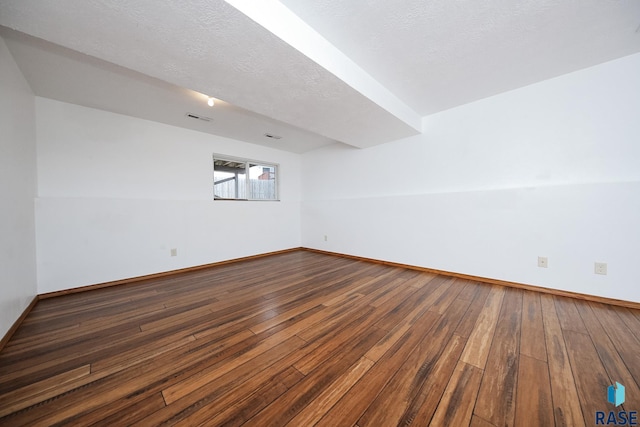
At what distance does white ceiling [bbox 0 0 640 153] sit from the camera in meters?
1.30

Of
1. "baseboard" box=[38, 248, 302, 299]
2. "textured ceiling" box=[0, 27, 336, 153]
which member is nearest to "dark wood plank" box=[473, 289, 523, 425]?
"textured ceiling" box=[0, 27, 336, 153]

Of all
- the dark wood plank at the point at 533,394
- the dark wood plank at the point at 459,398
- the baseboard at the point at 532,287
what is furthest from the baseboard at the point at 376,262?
the dark wood plank at the point at 459,398

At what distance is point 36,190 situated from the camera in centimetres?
233

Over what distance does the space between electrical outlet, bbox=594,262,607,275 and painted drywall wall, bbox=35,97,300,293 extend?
4724 millimetres

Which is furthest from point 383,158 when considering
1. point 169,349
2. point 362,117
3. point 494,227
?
point 169,349

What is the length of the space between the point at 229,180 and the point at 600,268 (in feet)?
17.0

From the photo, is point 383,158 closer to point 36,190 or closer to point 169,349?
point 169,349

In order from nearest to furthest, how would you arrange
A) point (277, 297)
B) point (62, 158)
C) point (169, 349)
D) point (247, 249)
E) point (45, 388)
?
point (45, 388) → point (169, 349) → point (277, 297) → point (62, 158) → point (247, 249)

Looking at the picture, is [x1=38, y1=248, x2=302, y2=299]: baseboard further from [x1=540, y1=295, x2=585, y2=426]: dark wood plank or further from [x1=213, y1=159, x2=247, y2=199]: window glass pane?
[x1=540, y1=295, x2=585, y2=426]: dark wood plank

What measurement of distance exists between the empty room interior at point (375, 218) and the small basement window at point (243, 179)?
231 mm

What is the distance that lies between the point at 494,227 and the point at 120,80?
4600 mm

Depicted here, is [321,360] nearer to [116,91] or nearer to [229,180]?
[116,91]

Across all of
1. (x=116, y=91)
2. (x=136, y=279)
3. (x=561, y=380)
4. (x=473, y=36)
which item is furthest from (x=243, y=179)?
(x=561, y=380)

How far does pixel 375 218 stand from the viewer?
12.3 feet
